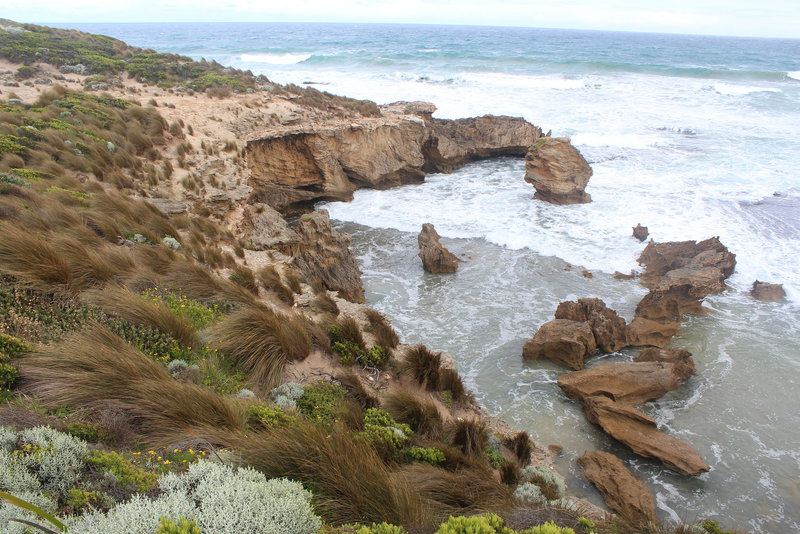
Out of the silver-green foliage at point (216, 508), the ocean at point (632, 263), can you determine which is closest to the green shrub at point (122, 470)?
the silver-green foliage at point (216, 508)

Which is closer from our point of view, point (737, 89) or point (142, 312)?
point (142, 312)

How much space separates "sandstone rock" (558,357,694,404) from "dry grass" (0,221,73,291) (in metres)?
8.28

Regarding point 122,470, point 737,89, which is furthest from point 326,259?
point 737,89

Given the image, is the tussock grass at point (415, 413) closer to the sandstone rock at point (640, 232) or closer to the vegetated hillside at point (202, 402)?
the vegetated hillside at point (202, 402)

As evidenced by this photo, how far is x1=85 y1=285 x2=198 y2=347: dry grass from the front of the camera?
5.49m

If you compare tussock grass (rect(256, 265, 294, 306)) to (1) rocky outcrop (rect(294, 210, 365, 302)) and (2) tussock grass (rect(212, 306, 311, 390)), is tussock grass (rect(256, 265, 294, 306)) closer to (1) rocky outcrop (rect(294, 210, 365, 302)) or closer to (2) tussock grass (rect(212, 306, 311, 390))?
(1) rocky outcrop (rect(294, 210, 365, 302))

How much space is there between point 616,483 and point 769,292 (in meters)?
8.89

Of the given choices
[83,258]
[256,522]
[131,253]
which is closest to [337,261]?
[131,253]

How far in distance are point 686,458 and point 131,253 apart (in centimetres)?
978

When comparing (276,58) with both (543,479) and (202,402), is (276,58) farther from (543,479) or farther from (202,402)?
(543,479)

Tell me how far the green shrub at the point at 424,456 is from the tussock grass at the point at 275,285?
4656mm

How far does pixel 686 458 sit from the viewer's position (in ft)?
22.0

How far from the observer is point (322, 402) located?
5.70 metres

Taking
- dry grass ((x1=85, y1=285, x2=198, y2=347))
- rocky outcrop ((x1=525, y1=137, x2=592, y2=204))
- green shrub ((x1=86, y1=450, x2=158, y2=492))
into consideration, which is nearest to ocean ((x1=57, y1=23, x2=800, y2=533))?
rocky outcrop ((x1=525, y1=137, x2=592, y2=204))
